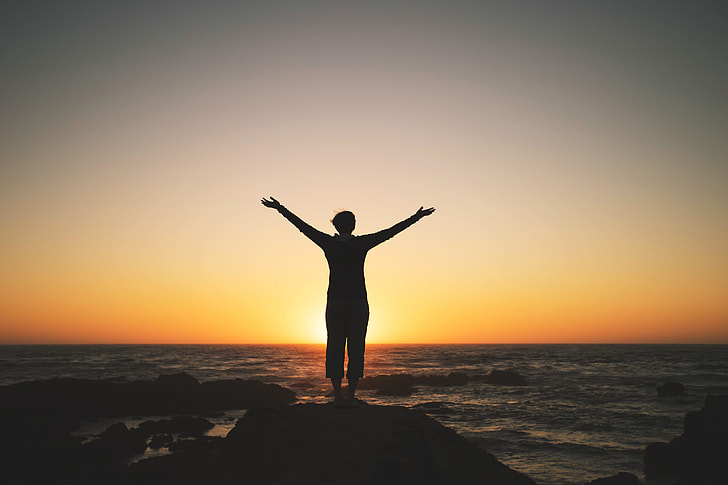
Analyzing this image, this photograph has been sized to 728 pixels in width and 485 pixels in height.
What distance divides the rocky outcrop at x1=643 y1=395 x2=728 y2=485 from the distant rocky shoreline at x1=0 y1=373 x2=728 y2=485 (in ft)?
0.10

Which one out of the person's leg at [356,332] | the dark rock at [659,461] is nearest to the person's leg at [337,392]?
the person's leg at [356,332]

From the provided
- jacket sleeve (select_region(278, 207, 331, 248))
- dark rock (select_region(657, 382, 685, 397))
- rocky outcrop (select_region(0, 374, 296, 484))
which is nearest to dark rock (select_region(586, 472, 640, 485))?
jacket sleeve (select_region(278, 207, 331, 248))

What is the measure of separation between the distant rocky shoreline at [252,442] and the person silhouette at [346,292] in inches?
24.2

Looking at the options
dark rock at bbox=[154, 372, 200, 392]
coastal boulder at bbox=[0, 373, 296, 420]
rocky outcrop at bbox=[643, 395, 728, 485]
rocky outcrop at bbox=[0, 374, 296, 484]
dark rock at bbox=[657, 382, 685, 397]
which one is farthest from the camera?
dark rock at bbox=[657, 382, 685, 397]

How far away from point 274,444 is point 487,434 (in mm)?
17182

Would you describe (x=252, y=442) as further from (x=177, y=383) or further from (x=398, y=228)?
(x=177, y=383)

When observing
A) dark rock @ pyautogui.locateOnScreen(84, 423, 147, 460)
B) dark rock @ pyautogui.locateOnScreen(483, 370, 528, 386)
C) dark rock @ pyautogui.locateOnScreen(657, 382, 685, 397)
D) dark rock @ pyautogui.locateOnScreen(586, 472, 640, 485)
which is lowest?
dark rock @ pyautogui.locateOnScreen(483, 370, 528, 386)

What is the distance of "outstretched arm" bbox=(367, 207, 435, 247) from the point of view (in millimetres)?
5480

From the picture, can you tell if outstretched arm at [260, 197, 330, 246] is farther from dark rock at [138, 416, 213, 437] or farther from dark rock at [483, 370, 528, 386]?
dark rock at [483, 370, 528, 386]

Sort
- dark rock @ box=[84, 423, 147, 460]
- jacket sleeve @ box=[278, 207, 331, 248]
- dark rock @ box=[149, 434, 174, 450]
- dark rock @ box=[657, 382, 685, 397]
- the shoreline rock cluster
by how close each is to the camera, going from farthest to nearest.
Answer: dark rock @ box=[657, 382, 685, 397], dark rock @ box=[149, 434, 174, 450], dark rock @ box=[84, 423, 147, 460], jacket sleeve @ box=[278, 207, 331, 248], the shoreline rock cluster

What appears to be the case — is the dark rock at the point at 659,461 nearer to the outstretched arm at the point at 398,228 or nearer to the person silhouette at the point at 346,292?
the person silhouette at the point at 346,292

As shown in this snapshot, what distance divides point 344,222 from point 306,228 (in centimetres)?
47

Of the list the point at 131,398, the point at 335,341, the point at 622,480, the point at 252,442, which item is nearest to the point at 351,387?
the point at 335,341

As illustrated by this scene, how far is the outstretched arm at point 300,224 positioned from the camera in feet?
18.2
